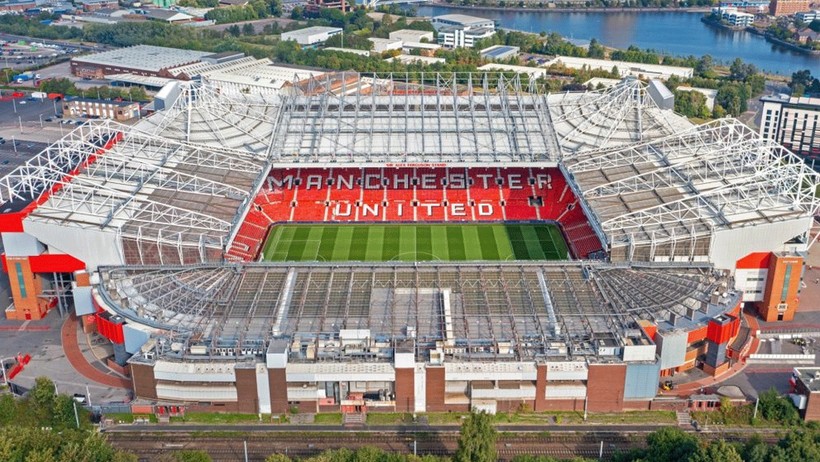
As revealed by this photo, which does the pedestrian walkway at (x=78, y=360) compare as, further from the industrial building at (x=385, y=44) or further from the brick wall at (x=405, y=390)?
the industrial building at (x=385, y=44)

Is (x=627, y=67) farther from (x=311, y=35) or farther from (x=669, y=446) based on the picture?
(x=669, y=446)

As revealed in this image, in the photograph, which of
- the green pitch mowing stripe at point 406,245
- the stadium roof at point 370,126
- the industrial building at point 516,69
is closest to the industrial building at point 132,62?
the industrial building at point 516,69

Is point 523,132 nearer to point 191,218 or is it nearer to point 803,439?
point 191,218

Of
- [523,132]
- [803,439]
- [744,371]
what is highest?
[523,132]

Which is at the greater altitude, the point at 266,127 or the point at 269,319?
the point at 266,127

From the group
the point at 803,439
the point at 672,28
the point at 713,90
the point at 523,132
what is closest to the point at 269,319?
the point at 803,439

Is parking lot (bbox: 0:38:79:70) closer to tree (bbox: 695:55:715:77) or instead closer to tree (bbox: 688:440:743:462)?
tree (bbox: 695:55:715:77)
